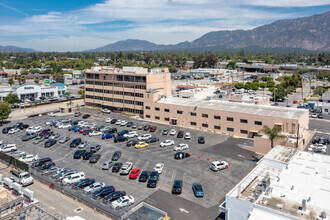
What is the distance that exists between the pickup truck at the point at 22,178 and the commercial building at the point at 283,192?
2376cm

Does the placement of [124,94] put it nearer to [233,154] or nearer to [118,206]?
[233,154]

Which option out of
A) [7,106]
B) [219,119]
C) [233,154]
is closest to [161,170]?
[233,154]

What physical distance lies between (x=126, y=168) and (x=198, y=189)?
11.0 metres

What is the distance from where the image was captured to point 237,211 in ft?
72.4

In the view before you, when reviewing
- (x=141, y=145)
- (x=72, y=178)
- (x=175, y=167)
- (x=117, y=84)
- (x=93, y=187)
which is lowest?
(x=175, y=167)

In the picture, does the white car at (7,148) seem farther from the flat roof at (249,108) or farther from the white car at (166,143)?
the flat roof at (249,108)

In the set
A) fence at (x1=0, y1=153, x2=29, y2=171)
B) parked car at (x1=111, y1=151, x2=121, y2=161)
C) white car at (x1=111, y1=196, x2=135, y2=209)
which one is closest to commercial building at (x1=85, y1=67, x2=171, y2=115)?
parked car at (x1=111, y1=151, x2=121, y2=161)

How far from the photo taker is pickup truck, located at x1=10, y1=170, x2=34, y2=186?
3247 centimetres

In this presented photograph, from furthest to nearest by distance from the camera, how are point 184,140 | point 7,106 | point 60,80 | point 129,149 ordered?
1. point 60,80
2. point 7,106
3. point 184,140
4. point 129,149

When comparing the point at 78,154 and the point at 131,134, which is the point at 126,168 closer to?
the point at 78,154

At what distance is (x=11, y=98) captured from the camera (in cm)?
8125

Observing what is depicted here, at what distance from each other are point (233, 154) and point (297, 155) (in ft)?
38.1

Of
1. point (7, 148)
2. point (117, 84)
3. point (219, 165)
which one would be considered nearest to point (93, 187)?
point (219, 165)

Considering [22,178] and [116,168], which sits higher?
[22,178]
